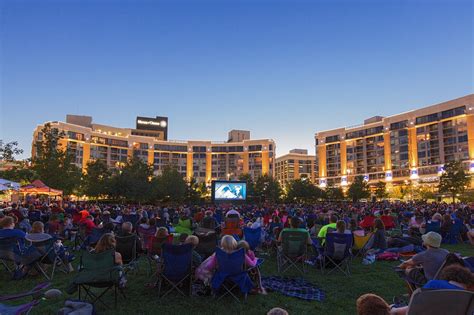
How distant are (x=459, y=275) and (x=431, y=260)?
7.00 ft

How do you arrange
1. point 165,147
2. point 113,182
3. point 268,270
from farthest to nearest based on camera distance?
point 165,147
point 113,182
point 268,270

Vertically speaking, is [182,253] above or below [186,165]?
below

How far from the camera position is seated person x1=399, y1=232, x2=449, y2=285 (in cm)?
520

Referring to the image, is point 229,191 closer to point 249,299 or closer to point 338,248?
point 338,248

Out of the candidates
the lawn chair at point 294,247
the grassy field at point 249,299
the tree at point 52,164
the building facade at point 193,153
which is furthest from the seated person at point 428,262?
the building facade at point 193,153

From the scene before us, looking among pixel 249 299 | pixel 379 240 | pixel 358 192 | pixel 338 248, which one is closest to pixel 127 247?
pixel 249 299

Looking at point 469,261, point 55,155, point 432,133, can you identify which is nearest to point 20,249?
point 469,261

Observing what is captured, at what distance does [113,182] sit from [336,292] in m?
47.3

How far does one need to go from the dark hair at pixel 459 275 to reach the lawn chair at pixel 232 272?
3382 millimetres

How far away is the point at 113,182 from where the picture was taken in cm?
4947

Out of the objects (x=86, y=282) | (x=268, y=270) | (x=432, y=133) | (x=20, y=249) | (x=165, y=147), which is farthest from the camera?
(x=165, y=147)

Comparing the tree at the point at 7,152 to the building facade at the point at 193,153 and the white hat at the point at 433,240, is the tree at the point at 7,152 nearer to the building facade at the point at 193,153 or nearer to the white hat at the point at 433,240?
the white hat at the point at 433,240

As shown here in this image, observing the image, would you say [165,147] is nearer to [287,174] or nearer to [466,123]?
[287,174]

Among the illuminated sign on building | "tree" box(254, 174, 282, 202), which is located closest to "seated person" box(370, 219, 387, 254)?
"tree" box(254, 174, 282, 202)
